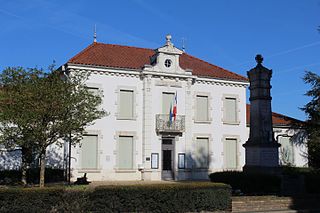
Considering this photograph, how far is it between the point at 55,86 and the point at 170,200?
6.37 meters

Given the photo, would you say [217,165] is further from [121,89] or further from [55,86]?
[55,86]

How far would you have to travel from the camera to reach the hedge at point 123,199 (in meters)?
12.8

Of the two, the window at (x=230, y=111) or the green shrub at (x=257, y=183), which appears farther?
the window at (x=230, y=111)

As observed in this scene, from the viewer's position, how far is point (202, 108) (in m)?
29.6

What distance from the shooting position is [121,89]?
27.2 metres

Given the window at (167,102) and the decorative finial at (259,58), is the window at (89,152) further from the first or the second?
the decorative finial at (259,58)

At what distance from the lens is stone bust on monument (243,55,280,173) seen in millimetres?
18797

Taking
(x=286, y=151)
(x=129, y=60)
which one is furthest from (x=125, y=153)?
(x=286, y=151)

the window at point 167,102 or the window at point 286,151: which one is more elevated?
the window at point 167,102

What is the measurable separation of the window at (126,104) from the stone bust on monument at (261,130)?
10024 millimetres

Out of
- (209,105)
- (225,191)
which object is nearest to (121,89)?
(209,105)

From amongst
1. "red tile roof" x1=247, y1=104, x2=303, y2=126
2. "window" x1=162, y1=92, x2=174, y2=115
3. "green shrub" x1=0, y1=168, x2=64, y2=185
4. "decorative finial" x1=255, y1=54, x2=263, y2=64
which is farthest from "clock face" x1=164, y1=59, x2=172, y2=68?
"green shrub" x1=0, y1=168, x2=64, y2=185

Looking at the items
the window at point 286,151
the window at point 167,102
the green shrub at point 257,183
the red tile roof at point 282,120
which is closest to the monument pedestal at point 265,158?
the green shrub at point 257,183

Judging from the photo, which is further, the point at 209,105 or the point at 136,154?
the point at 209,105
